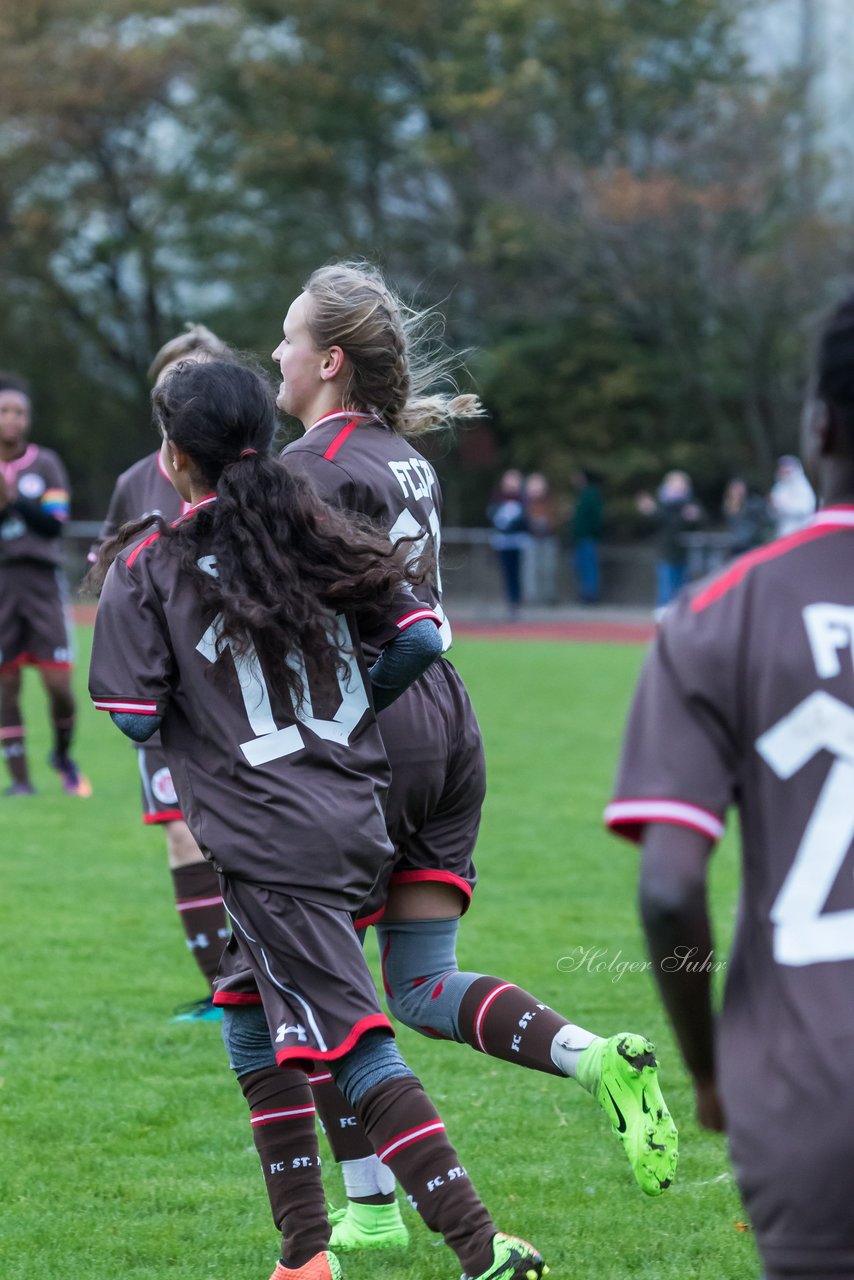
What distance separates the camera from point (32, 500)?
9.32 metres

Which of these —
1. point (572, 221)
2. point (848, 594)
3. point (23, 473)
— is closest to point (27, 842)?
point (23, 473)

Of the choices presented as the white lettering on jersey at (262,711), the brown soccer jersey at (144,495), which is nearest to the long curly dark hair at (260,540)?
the white lettering on jersey at (262,711)

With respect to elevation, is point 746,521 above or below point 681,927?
below

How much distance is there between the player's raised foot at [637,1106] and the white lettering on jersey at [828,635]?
1606 millimetres

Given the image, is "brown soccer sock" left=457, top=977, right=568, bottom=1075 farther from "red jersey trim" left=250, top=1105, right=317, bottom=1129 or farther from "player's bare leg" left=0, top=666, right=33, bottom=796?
"player's bare leg" left=0, top=666, right=33, bottom=796

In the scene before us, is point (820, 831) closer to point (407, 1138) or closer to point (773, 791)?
point (773, 791)

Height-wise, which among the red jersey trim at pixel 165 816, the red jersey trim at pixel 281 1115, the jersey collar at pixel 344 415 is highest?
the jersey collar at pixel 344 415

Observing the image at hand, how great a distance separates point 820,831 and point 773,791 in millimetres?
73

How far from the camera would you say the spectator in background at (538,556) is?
27.3 metres

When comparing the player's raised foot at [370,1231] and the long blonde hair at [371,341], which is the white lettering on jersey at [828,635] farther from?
the player's raised foot at [370,1231]

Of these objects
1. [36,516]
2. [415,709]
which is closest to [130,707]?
[415,709]

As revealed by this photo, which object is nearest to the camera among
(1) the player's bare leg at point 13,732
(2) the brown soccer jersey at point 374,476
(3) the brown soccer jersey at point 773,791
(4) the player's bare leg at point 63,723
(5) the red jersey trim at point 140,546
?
(3) the brown soccer jersey at point 773,791

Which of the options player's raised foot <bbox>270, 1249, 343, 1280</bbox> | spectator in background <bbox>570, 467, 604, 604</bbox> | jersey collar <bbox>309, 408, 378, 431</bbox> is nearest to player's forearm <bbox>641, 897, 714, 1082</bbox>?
player's raised foot <bbox>270, 1249, 343, 1280</bbox>

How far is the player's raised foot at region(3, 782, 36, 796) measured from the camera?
33.0 ft
